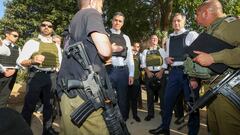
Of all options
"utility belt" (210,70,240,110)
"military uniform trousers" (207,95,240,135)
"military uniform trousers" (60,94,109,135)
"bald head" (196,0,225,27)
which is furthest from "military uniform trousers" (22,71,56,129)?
"utility belt" (210,70,240,110)

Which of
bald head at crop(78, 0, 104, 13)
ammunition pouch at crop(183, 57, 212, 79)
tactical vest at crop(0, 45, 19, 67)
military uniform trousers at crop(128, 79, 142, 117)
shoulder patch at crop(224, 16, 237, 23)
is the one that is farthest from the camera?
military uniform trousers at crop(128, 79, 142, 117)

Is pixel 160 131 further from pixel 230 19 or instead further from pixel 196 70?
pixel 230 19

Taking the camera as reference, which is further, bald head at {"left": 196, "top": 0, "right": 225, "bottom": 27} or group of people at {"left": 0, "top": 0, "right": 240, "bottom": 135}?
bald head at {"left": 196, "top": 0, "right": 225, "bottom": 27}

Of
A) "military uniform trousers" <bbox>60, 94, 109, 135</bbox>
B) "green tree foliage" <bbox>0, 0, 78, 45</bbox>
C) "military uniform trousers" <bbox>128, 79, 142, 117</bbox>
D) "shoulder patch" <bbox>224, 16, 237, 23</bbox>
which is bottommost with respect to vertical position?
"military uniform trousers" <bbox>128, 79, 142, 117</bbox>

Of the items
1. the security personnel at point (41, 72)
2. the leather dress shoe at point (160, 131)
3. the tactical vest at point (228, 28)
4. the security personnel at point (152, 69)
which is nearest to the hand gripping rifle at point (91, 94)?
the tactical vest at point (228, 28)

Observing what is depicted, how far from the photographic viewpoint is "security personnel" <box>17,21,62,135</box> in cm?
618

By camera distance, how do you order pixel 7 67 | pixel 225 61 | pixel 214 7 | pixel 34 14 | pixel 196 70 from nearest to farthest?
1. pixel 225 61
2. pixel 214 7
3. pixel 196 70
4. pixel 7 67
5. pixel 34 14

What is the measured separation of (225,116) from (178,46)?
269 centimetres

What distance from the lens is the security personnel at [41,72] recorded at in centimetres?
618

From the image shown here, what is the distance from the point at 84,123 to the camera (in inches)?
127

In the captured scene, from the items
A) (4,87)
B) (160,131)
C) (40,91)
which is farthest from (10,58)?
(160,131)

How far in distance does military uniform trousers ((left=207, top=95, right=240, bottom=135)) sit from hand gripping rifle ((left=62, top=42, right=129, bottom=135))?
1.15m

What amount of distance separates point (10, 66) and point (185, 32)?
339 centimetres

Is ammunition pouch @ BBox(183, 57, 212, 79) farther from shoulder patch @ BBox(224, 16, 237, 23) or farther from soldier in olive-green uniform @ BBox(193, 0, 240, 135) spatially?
shoulder patch @ BBox(224, 16, 237, 23)
